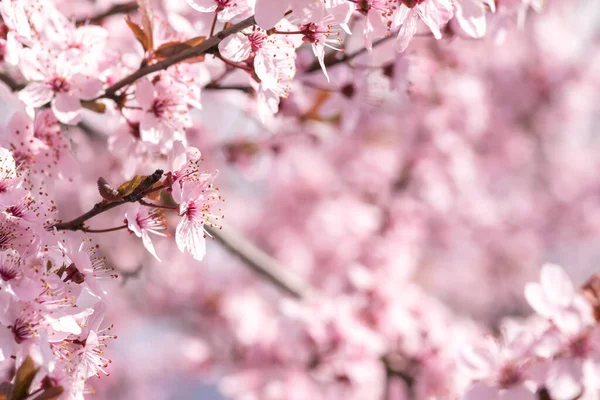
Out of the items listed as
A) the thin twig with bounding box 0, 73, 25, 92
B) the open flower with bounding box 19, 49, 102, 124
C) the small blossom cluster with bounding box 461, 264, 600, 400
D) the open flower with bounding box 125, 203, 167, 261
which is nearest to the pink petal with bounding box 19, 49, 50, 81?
the open flower with bounding box 19, 49, 102, 124

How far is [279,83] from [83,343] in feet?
1.81

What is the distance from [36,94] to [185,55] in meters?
0.31

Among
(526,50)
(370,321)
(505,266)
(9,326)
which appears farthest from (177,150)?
(505,266)

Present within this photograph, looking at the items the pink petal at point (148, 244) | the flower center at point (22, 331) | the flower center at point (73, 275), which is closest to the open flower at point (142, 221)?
the pink petal at point (148, 244)

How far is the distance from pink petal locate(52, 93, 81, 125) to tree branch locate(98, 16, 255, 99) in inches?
2.1

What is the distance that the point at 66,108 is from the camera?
114 cm

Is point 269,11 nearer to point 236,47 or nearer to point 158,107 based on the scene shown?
point 236,47

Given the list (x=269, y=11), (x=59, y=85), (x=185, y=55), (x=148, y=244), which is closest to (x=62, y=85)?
(x=59, y=85)

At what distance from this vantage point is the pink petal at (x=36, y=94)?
3.66 feet

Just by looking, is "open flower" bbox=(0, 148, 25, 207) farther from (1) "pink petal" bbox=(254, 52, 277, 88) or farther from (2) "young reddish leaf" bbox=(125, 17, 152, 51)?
(1) "pink petal" bbox=(254, 52, 277, 88)

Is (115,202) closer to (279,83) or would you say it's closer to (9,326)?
(9,326)

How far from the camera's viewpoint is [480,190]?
4.02 m

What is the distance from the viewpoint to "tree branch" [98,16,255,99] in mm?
953

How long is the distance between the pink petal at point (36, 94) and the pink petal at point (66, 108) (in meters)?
0.02
